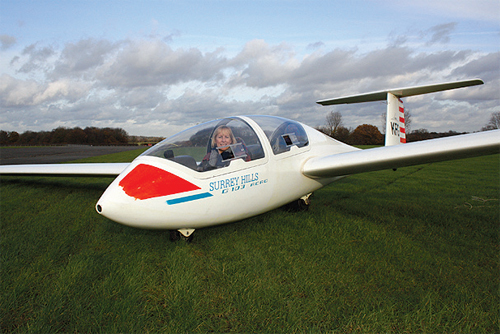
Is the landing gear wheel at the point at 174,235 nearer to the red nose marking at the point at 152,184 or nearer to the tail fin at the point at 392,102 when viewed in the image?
the red nose marking at the point at 152,184

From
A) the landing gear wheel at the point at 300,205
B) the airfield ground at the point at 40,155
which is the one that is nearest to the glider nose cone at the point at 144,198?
the landing gear wheel at the point at 300,205

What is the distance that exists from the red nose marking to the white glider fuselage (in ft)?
0.04

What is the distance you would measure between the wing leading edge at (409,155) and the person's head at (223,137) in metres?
1.55

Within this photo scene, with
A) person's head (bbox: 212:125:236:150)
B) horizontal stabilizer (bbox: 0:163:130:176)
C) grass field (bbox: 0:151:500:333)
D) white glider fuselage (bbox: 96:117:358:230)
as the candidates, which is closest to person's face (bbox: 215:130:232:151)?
person's head (bbox: 212:125:236:150)

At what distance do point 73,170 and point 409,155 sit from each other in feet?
26.2

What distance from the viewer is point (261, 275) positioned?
314cm

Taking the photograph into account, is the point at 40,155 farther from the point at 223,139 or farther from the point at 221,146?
the point at 221,146

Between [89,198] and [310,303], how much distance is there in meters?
6.68

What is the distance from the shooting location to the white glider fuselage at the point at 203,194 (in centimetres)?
326

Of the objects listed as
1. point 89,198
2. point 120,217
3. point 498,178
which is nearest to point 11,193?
point 89,198

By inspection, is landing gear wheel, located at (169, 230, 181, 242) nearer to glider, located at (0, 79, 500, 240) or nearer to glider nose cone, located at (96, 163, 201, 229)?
glider, located at (0, 79, 500, 240)

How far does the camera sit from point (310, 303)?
264 centimetres

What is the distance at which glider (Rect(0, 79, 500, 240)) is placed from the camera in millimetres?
3330

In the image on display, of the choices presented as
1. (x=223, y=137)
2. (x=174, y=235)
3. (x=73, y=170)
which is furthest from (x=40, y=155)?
(x=223, y=137)
